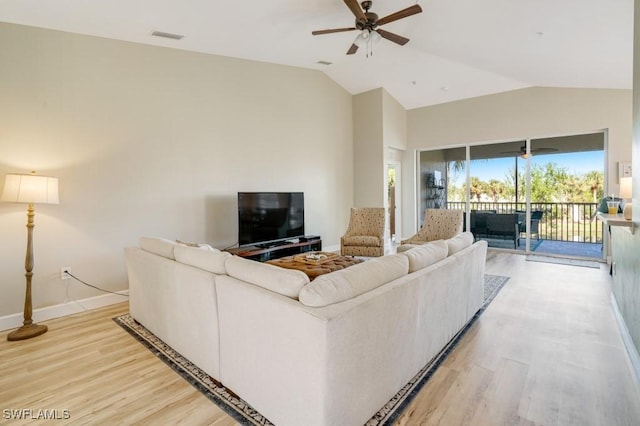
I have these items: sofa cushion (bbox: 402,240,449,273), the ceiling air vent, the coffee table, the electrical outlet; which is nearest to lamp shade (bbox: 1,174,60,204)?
the electrical outlet

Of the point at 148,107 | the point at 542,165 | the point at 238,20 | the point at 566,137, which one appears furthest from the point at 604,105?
the point at 148,107

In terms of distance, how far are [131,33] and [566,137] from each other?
710 cm

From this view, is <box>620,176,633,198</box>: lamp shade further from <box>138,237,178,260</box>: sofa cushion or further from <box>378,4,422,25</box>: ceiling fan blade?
<box>138,237,178,260</box>: sofa cushion

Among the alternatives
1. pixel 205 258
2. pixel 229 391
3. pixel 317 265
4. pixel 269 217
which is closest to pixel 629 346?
pixel 317 265

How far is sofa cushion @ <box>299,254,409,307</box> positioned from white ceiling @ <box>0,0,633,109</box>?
3.07 metres

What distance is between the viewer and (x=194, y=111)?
174 inches

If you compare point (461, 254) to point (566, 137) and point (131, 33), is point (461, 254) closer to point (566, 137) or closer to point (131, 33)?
point (131, 33)

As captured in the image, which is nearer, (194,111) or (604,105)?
(194,111)

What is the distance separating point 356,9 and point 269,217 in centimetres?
304

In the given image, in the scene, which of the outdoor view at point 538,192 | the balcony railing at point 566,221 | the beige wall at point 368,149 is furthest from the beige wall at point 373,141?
the balcony railing at point 566,221

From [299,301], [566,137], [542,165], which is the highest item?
[566,137]

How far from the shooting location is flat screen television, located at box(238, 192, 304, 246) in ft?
15.4

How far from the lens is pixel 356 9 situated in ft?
10.2

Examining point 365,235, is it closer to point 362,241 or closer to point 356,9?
point 362,241
